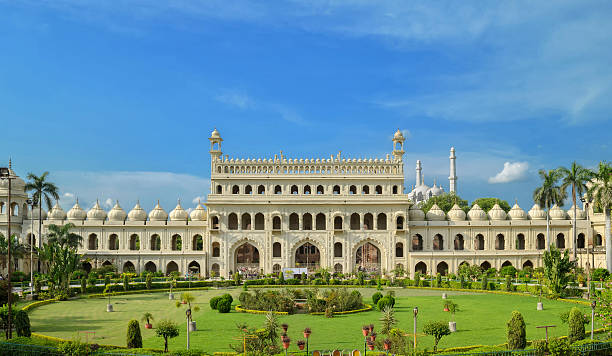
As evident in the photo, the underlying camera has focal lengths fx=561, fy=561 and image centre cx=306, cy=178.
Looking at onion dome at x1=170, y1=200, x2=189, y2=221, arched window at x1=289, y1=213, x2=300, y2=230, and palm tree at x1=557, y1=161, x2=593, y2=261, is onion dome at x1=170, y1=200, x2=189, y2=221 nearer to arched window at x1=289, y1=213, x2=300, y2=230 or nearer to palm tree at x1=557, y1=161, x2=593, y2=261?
arched window at x1=289, y1=213, x2=300, y2=230

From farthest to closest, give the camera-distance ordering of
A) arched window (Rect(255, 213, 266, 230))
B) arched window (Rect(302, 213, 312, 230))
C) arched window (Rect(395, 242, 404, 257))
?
arched window (Rect(302, 213, 312, 230)) → arched window (Rect(255, 213, 266, 230)) → arched window (Rect(395, 242, 404, 257))

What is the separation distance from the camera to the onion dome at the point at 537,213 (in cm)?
5556

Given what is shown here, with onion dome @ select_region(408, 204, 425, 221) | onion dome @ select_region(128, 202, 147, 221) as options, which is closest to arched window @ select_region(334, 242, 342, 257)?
onion dome @ select_region(408, 204, 425, 221)

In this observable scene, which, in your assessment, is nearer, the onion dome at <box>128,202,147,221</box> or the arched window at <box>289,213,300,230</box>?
the arched window at <box>289,213,300,230</box>

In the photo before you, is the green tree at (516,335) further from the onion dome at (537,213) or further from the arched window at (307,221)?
the onion dome at (537,213)

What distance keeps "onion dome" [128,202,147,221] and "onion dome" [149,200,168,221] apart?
3.46ft

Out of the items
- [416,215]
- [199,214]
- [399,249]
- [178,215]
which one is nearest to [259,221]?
[199,214]

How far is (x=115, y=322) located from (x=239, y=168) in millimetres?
29314

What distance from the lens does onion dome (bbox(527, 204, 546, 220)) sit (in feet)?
182

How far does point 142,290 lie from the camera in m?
40.2

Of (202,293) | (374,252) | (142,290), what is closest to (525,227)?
(374,252)

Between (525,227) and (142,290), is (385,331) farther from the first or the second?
(525,227)

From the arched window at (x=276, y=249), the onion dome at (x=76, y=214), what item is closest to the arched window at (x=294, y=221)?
the arched window at (x=276, y=249)

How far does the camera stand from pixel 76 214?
2169 inches
